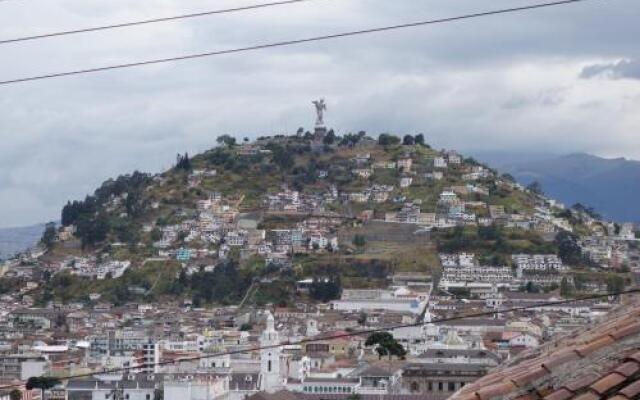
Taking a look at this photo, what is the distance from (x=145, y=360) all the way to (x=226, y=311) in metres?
20.0

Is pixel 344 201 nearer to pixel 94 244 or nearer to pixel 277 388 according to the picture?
pixel 94 244

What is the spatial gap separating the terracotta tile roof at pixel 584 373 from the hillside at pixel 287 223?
7547 centimetres

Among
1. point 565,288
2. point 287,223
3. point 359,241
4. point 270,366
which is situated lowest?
point 270,366

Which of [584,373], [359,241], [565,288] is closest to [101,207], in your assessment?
[359,241]

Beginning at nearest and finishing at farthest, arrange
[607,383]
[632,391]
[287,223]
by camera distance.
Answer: [632,391] → [607,383] → [287,223]

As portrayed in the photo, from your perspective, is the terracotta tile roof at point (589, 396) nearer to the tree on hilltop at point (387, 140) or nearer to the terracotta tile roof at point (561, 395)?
the terracotta tile roof at point (561, 395)

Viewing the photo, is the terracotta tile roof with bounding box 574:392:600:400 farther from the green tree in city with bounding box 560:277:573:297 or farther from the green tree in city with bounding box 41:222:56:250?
the green tree in city with bounding box 41:222:56:250

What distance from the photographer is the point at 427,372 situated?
49.4 m

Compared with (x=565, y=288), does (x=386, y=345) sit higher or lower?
lower

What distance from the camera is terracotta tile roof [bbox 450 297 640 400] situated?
455 centimetres

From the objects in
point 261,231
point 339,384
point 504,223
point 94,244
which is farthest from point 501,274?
point 339,384

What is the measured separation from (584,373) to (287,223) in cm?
9264

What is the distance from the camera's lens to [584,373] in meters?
4.77

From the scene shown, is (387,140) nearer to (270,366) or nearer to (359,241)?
(359,241)
